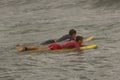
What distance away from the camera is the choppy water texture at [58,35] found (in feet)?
53.2

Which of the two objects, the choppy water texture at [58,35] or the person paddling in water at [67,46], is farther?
the person paddling in water at [67,46]

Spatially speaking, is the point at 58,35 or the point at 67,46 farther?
the point at 58,35

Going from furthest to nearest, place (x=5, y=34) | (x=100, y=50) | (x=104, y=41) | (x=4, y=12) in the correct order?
(x=4, y=12) < (x=5, y=34) < (x=104, y=41) < (x=100, y=50)

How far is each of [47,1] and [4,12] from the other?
207 inches

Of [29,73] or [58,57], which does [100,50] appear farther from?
[29,73]

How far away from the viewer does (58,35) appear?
26688mm

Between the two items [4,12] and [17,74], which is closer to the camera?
[17,74]

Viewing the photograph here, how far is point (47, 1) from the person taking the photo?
153ft

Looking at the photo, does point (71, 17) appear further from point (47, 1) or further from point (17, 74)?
point (17, 74)

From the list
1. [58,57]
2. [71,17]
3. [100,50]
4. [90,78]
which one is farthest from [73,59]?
[71,17]

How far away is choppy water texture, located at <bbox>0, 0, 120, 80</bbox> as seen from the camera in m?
16.2

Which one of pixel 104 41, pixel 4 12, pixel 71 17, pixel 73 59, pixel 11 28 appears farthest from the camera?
pixel 4 12

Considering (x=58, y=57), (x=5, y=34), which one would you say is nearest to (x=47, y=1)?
(x=5, y=34)

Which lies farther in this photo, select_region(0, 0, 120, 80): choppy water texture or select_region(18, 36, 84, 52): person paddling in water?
select_region(18, 36, 84, 52): person paddling in water
